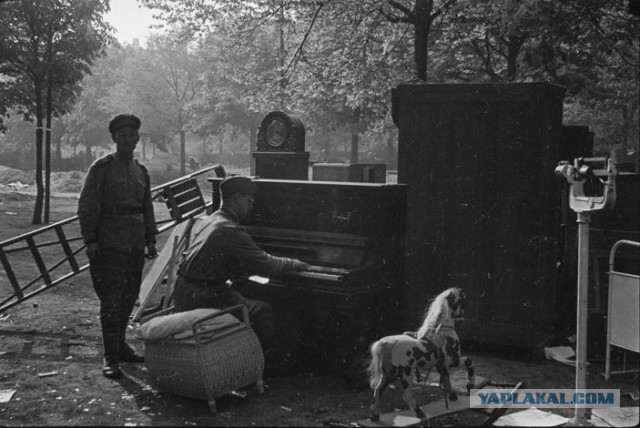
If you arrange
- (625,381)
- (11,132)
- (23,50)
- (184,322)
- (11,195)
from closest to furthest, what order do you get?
(184,322) < (625,381) < (23,50) < (11,195) < (11,132)

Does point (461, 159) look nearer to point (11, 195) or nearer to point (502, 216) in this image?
point (502, 216)

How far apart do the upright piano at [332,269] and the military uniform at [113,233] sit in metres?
1.13

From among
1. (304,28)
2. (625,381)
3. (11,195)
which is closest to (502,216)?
(625,381)

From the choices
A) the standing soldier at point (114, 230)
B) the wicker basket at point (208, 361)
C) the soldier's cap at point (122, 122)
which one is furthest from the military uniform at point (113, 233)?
the wicker basket at point (208, 361)

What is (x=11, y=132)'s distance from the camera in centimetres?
5672

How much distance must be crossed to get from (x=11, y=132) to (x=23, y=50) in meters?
41.9

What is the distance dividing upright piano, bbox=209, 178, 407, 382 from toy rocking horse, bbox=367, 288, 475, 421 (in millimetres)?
884

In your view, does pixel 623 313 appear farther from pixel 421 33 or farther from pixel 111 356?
pixel 421 33

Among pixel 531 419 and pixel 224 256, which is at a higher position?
pixel 224 256

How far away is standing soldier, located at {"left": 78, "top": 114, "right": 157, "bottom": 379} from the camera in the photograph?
6828mm

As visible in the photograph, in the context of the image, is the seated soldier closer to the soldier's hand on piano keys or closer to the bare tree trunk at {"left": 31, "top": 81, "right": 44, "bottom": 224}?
the soldier's hand on piano keys

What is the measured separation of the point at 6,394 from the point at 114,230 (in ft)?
5.60

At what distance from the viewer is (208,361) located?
5.64 metres

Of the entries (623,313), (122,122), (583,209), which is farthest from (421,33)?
(583,209)
